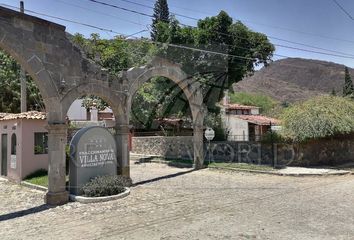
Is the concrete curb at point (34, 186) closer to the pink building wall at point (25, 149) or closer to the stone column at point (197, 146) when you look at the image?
the pink building wall at point (25, 149)

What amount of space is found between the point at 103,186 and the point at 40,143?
5.87 m

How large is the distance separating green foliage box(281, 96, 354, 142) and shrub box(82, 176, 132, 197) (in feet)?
33.8

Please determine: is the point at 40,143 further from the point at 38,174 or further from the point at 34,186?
the point at 34,186

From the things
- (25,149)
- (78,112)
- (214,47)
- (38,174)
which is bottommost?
(38,174)

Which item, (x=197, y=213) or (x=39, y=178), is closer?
(x=197, y=213)

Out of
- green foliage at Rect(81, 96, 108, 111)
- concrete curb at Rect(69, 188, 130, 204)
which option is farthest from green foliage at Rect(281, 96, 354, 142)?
green foliage at Rect(81, 96, 108, 111)

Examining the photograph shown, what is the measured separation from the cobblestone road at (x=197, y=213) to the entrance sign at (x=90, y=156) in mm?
1144

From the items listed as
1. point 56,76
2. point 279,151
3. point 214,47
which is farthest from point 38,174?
point 279,151

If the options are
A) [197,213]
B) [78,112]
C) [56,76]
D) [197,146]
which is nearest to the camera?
[197,213]

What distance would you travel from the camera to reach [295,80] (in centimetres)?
14350

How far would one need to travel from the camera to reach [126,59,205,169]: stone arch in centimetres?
1455

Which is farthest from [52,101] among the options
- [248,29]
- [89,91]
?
[248,29]

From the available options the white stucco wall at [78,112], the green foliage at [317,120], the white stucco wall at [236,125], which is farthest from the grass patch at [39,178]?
the white stucco wall at [78,112]

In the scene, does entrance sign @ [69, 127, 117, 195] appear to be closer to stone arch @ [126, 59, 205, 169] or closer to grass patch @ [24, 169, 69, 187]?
stone arch @ [126, 59, 205, 169]
